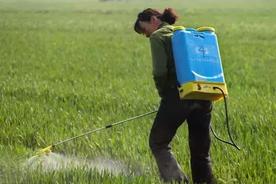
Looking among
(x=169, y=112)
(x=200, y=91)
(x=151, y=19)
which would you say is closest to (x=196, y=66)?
(x=200, y=91)

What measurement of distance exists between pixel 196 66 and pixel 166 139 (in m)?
0.79

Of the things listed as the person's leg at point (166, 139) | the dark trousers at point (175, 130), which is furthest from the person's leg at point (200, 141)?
the person's leg at point (166, 139)

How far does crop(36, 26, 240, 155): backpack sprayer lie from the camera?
4859 mm

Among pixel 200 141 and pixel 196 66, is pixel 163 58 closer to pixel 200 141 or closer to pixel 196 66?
pixel 196 66

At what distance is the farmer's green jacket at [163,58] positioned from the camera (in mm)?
5027

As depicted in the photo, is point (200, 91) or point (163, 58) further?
point (163, 58)

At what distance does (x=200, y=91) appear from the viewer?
484cm

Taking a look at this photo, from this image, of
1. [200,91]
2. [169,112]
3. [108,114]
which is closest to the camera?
[200,91]

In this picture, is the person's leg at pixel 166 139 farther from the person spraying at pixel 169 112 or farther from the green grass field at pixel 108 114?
the green grass field at pixel 108 114

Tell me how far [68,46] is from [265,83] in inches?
415

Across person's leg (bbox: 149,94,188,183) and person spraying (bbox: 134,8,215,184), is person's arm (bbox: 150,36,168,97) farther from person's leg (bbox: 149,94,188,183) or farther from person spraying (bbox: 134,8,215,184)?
person's leg (bbox: 149,94,188,183)

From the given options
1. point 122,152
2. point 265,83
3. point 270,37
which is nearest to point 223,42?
point 270,37

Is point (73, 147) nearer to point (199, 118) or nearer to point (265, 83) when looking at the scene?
point (199, 118)

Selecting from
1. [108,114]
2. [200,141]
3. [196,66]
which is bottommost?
[108,114]
